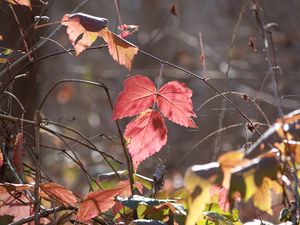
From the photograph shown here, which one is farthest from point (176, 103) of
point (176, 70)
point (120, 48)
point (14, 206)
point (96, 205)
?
point (176, 70)

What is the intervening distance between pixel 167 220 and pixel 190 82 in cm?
661

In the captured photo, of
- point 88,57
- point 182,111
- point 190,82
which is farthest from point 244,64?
point 182,111

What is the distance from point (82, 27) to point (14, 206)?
419 millimetres

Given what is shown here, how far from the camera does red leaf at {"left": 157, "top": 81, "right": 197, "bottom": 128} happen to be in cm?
149

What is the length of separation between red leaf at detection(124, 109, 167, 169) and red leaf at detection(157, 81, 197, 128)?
0.03 m

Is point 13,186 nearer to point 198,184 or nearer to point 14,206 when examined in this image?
point 14,206

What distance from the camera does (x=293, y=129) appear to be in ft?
3.62

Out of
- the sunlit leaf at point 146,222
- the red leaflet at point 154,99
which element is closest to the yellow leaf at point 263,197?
the sunlit leaf at point 146,222

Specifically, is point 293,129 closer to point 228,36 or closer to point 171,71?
point 171,71

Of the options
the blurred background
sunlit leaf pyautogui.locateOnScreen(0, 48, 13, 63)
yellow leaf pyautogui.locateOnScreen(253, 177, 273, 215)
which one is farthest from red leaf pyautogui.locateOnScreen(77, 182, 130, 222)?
the blurred background

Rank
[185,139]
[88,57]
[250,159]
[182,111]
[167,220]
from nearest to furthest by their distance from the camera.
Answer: [250,159] < [167,220] < [182,111] < [185,139] < [88,57]

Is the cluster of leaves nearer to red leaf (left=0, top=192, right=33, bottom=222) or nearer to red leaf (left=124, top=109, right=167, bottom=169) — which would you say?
red leaf (left=124, top=109, right=167, bottom=169)

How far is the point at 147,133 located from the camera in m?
1.51

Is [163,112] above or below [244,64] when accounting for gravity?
above
